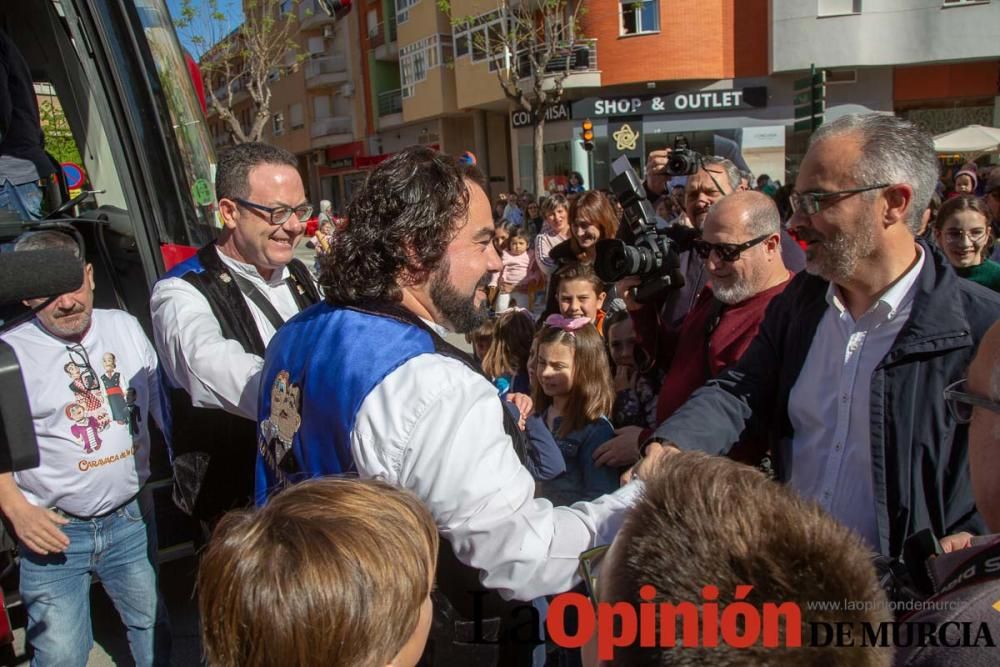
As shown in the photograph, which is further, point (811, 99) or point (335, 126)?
point (335, 126)

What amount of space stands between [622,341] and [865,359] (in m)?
2.00

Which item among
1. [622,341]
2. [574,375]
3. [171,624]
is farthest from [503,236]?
[171,624]

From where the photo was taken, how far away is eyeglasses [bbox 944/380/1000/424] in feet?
4.21

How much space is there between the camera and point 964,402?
1.35 metres

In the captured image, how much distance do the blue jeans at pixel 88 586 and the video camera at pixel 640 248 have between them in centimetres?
207

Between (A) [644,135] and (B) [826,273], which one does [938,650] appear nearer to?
(B) [826,273]

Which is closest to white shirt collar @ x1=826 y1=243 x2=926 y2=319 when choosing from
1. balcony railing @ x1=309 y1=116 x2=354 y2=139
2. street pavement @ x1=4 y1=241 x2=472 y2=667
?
street pavement @ x1=4 y1=241 x2=472 y2=667

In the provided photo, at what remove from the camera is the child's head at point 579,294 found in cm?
420

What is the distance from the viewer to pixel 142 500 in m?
2.88

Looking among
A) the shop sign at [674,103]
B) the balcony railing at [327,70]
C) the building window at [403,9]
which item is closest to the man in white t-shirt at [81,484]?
the shop sign at [674,103]

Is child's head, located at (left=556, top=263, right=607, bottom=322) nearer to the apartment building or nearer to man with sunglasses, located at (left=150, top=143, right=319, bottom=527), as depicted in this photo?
man with sunglasses, located at (left=150, top=143, right=319, bottom=527)

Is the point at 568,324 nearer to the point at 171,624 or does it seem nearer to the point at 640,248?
the point at 640,248

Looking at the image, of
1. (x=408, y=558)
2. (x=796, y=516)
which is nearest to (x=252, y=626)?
(x=408, y=558)

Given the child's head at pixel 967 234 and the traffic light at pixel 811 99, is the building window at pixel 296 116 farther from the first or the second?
the child's head at pixel 967 234
